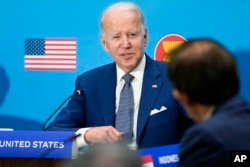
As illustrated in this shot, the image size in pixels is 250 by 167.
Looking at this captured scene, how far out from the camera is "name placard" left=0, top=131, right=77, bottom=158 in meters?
2.65

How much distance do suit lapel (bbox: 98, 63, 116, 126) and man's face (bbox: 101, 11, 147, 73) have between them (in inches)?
3.0

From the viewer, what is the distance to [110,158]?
3.47 ft

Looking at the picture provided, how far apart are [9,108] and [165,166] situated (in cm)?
203

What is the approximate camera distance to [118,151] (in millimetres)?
1059

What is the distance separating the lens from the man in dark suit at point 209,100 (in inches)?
66.5

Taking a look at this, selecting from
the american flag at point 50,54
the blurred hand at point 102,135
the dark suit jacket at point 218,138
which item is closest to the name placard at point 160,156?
the blurred hand at point 102,135

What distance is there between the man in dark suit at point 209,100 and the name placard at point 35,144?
928 mm

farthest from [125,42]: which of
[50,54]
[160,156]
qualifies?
[50,54]

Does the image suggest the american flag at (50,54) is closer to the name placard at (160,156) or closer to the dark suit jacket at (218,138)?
the name placard at (160,156)

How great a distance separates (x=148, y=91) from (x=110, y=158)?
1898 millimetres

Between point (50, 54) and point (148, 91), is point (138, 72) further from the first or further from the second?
point (50, 54)

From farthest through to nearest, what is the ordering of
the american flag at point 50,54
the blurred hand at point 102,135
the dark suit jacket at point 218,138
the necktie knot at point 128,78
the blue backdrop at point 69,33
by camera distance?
the american flag at point 50,54, the blue backdrop at point 69,33, the necktie knot at point 128,78, the blurred hand at point 102,135, the dark suit jacket at point 218,138

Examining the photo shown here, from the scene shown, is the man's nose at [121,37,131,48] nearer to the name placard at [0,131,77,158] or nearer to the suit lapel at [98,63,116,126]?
the suit lapel at [98,63,116,126]

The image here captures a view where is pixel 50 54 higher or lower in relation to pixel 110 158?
higher
